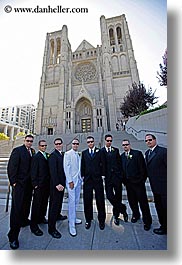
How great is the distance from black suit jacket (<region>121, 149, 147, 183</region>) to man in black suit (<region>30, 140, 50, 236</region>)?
3.95 feet

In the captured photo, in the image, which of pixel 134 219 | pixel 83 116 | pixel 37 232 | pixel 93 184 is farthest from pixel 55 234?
pixel 83 116

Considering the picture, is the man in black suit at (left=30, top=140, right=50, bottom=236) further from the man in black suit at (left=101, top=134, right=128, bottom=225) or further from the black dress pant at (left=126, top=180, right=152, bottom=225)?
the black dress pant at (left=126, top=180, right=152, bottom=225)

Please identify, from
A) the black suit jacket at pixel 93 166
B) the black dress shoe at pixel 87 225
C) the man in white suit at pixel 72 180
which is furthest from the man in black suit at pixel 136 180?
the man in white suit at pixel 72 180

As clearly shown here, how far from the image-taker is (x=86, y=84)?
21453mm

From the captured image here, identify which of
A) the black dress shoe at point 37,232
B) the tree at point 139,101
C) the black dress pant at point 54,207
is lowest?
the black dress shoe at point 37,232

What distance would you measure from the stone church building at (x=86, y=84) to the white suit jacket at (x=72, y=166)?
601 inches

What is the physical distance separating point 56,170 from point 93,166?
544 mm

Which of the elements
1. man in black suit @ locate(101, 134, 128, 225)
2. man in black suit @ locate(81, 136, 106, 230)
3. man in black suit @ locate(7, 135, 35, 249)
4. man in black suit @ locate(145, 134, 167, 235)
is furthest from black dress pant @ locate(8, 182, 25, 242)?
man in black suit @ locate(145, 134, 167, 235)

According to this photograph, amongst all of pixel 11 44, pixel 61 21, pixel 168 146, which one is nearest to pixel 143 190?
pixel 168 146

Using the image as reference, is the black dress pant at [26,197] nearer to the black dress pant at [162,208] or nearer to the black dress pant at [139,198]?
the black dress pant at [139,198]

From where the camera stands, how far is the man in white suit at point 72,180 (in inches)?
79.7

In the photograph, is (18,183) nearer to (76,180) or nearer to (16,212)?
(16,212)

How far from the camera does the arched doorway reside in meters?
19.2

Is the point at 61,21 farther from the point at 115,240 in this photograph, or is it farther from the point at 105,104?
the point at 105,104
